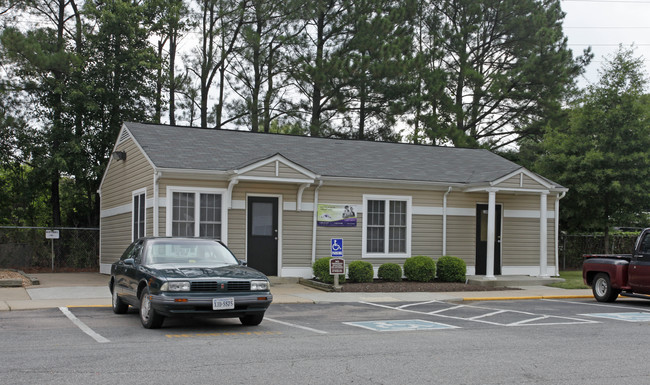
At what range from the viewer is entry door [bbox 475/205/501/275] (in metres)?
21.2

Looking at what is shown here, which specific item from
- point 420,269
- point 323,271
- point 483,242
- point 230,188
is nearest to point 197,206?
point 230,188

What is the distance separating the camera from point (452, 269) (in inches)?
767

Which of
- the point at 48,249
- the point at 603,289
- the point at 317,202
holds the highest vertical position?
the point at 317,202

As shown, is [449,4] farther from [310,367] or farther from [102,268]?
[310,367]

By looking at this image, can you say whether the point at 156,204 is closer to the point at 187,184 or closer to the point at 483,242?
the point at 187,184

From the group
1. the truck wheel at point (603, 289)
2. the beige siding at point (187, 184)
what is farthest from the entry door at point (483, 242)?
the beige siding at point (187, 184)

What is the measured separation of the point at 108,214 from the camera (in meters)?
23.1

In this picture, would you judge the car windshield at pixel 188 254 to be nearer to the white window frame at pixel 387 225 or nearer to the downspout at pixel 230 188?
the downspout at pixel 230 188

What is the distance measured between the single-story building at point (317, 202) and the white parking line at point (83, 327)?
16.3 feet

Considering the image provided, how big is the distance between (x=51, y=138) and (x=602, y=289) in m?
21.3

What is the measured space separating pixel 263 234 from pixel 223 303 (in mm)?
8665

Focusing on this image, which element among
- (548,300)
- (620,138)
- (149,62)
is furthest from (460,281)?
(149,62)

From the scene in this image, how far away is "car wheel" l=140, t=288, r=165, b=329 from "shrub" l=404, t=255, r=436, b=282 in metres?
10.3

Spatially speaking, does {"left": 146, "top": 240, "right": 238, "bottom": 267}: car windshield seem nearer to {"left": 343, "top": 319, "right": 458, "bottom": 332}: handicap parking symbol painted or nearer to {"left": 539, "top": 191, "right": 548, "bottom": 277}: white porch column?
{"left": 343, "top": 319, "right": 458, "bottom": 332}: handicap parking symbol painted
